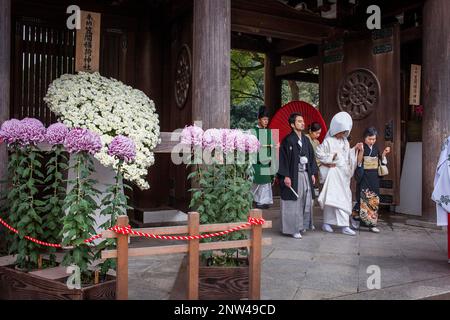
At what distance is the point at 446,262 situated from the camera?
18.1 ft

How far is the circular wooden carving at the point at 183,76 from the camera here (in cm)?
759

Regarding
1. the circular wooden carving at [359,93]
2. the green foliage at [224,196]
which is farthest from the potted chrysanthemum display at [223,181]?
the circular wooden carving at [359,93]

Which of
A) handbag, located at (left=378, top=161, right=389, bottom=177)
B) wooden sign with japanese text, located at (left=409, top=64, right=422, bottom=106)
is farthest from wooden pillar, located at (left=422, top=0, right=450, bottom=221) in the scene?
wooden sign with japanese text, located at (left=409, top=64, right=422, bottom=106)

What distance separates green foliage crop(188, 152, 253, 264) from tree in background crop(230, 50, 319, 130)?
40.2ft

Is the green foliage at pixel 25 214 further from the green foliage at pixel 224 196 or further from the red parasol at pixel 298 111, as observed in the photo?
the red parasol at pixel 298 111

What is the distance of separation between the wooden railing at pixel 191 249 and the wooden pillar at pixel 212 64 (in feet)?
6.59

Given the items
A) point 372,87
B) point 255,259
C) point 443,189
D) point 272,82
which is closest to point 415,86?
point 372,87

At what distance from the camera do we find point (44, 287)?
3664 mm

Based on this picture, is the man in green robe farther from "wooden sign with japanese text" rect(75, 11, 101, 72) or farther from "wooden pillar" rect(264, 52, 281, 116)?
"wooden sign with japanese text" rect(75, 11, 101, 72)

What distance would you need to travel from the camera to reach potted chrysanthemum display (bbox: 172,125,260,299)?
4312 millimetres

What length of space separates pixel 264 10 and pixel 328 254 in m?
4.97

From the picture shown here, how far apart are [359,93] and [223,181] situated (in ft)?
18.3

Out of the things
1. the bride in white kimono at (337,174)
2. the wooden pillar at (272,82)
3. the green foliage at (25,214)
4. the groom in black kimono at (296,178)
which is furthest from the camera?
the wooden pillar at (272,82)
